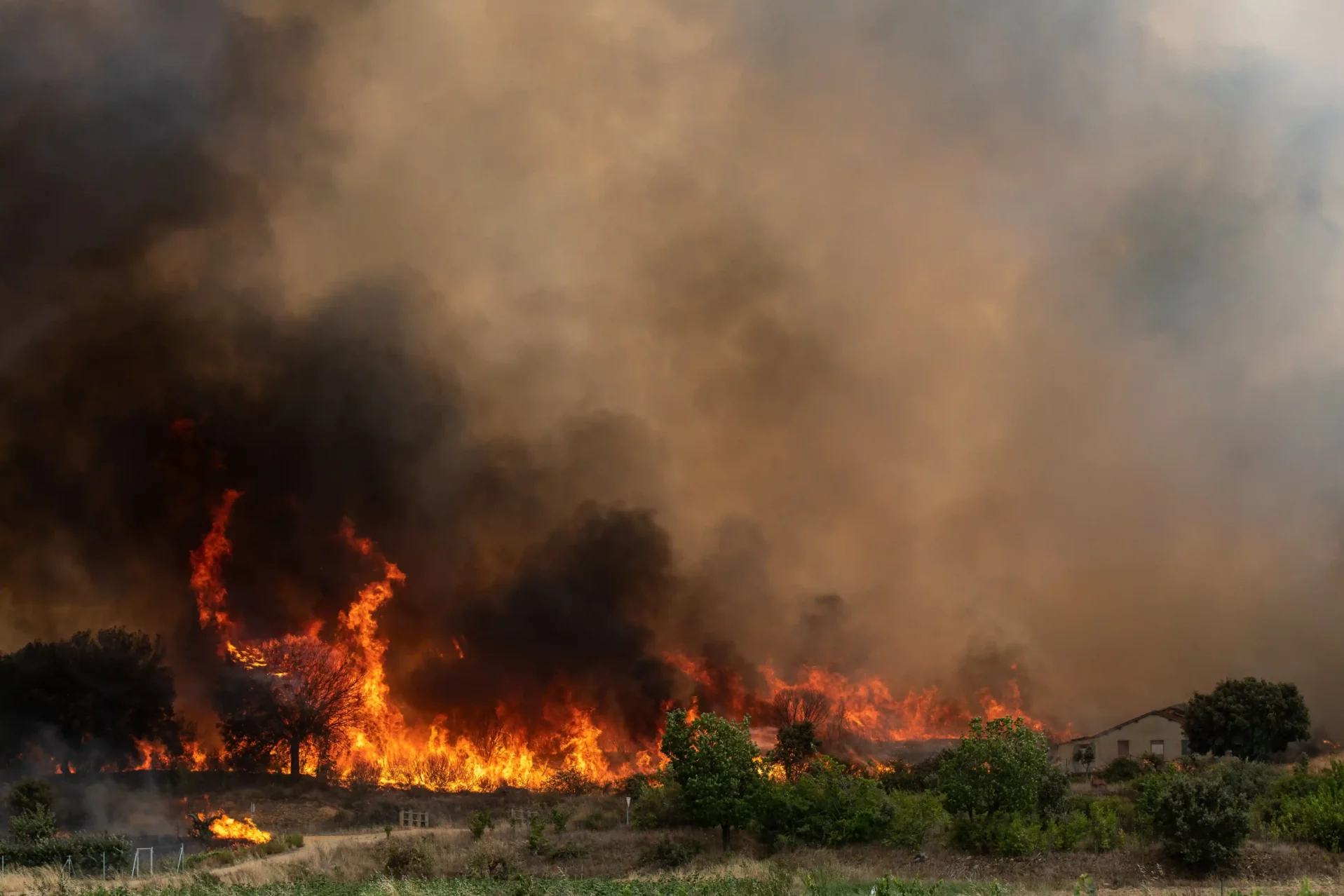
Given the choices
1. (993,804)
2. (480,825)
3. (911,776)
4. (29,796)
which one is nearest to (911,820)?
(993,804)

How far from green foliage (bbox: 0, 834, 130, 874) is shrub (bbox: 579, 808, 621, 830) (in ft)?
80.0

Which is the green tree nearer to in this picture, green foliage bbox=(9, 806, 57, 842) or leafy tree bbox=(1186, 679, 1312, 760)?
green foliage bbox=(9, 806, 57, 842)

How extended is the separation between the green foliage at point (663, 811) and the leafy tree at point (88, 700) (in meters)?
42.1

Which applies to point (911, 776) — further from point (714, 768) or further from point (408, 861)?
point (408, 861)

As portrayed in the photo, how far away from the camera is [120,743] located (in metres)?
80.6

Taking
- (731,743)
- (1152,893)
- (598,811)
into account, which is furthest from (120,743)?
(1152,893)

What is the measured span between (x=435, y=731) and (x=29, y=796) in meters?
34.1

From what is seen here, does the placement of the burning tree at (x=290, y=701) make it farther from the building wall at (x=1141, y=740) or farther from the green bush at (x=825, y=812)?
the building wall at (x=1141, y=740)

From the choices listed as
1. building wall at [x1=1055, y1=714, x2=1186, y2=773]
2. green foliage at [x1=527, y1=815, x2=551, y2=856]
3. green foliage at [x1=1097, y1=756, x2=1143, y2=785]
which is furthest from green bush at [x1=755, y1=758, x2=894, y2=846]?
building wall at [x1=1055, y1=714, x2=1186, y2=773]

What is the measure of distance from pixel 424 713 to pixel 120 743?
2359 cm

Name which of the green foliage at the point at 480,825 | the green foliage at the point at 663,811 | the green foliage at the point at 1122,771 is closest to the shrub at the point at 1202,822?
the green foliage at the point at 663,811

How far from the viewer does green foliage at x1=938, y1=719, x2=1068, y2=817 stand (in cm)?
4459

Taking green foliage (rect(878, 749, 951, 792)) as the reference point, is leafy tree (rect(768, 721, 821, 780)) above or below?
above

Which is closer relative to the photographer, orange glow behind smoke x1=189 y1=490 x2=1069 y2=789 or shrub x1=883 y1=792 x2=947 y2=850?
shrub x1=883 y1=792 x2=947 y2=850
